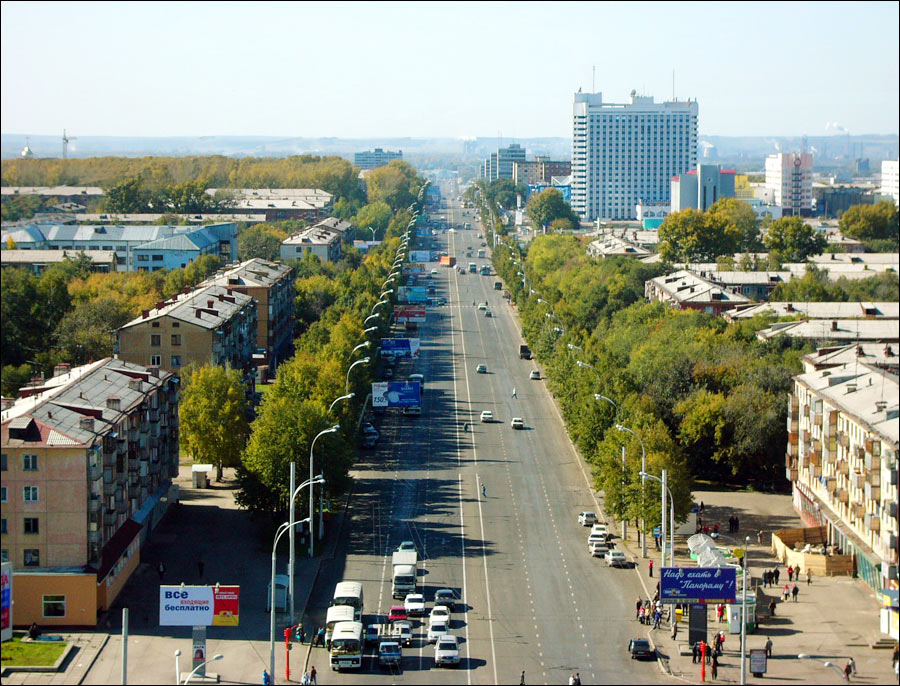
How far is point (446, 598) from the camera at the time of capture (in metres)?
50.3

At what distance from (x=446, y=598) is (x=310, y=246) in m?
113

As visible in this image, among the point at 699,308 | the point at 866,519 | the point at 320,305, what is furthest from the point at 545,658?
the point at 320,305

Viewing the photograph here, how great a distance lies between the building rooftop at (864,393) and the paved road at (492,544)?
11.2 meters

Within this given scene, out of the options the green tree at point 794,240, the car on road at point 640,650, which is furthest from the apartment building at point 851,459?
the green tree at point 794,240

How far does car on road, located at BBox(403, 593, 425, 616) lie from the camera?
4884cm

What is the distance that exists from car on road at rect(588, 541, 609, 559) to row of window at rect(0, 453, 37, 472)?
23111 mm

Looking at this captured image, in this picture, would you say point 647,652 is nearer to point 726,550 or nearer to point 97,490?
point 726,550

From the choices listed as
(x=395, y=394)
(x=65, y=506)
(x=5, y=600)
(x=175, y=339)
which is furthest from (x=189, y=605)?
(x=175, y=339)

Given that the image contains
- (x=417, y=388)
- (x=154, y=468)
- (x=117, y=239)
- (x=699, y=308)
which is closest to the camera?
(x=154, y=468)

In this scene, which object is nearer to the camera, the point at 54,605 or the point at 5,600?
the point at 5,600

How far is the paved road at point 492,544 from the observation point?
4425cm

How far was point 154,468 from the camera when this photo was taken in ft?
199

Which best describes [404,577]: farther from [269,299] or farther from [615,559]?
[269,299]

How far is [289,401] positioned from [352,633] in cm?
2330
